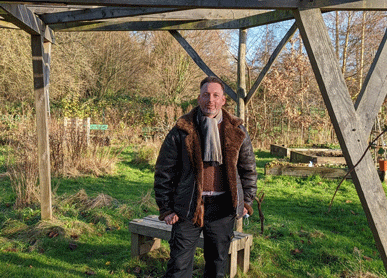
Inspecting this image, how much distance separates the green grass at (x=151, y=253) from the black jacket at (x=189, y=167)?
1.41 m

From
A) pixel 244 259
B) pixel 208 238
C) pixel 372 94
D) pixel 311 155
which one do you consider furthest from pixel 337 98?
pixel 311 155

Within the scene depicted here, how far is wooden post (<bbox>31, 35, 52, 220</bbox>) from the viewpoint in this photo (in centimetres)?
520

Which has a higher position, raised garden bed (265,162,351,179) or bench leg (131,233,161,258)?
raised garden bed (265,162,351,179)

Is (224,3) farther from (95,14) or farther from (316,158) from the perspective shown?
(316,158)

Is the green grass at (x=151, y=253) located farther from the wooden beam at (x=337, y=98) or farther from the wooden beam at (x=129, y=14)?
the wooden beam at (x=129, y=14)

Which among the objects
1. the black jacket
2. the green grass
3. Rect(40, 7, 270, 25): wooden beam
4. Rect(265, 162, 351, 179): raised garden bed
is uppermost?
Rect(40, 7, 270, 25): wooden beam

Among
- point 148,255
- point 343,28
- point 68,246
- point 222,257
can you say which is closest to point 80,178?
point 68,246

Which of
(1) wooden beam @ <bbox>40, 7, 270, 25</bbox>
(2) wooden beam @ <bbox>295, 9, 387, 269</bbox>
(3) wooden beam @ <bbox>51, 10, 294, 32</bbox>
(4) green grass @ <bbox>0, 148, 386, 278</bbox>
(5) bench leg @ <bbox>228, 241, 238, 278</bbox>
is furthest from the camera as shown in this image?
(3) wooden beam @ <bbox>51, 10, 294, 32</bbox>

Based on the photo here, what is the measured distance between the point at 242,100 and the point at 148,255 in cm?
216

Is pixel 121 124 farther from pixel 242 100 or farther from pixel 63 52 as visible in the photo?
pixel 242 100

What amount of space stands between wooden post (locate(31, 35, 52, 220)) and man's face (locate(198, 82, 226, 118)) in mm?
3253

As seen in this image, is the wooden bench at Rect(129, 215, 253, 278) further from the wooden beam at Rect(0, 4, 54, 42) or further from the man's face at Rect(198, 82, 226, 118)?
the wooden beam at Rect(0, 4, 54, 42)

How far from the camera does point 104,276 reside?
3.94m

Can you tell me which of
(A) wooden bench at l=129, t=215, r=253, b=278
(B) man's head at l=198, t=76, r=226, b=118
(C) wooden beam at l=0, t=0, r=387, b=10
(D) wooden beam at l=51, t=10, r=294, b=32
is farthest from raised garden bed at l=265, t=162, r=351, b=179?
(B) man's head at l=198, t=76, r=226, b=118
